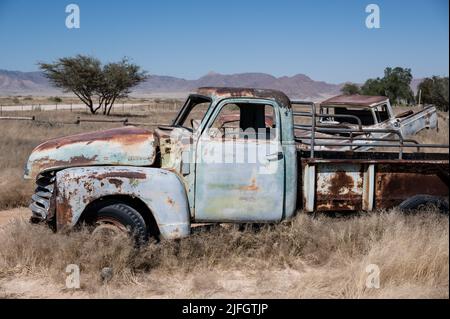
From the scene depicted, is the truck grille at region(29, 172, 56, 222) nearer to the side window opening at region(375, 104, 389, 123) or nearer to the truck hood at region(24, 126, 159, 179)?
the truck hood at region(24, 126, 159, 179)

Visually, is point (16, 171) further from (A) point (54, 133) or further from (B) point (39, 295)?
(A) point (54, 133)

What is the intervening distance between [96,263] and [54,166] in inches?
40.2

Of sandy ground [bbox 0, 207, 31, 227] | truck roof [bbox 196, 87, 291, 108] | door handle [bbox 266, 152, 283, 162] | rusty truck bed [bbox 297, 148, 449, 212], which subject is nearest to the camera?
door handle [bbox 266, 152, 283, 162]

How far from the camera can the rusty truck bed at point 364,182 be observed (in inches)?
201

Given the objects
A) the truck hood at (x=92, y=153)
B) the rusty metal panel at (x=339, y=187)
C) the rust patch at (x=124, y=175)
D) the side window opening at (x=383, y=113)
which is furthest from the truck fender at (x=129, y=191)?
the side window opening at (x=383, y=113)

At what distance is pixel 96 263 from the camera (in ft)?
14.5

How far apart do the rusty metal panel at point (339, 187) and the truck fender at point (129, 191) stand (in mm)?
1494

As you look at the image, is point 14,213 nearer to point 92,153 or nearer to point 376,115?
point 92,153

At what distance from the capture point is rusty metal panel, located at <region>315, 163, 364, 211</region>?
5141mm

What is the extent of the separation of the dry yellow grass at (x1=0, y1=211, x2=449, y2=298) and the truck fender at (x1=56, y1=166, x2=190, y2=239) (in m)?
0.21

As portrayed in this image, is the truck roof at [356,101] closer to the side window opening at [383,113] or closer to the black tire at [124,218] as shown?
the side window opening at [383,113]

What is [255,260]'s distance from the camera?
16.0 ft

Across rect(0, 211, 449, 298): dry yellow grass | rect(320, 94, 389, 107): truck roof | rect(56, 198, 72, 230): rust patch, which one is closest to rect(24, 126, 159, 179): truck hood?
rect(56, 198, 72, 230): rust patch

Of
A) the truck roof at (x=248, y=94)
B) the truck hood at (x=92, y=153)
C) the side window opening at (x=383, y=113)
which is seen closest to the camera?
the truck hood at (x=92, y=153)
